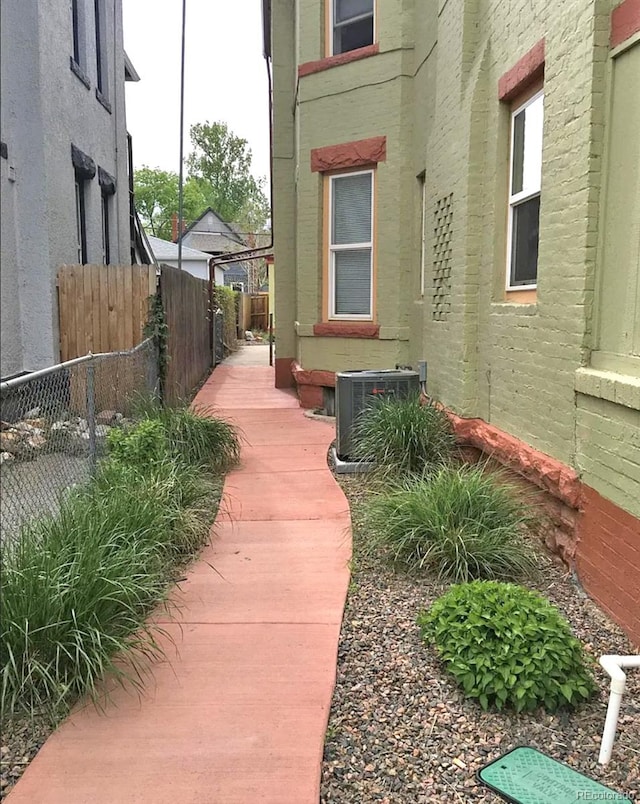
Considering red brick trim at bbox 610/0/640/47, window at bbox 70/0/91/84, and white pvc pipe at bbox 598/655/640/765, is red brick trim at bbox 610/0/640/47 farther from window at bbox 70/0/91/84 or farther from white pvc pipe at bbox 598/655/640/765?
window at bbox 70/0/91/84

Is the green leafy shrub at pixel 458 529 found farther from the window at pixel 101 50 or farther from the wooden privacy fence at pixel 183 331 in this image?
the window at pixel 101 50

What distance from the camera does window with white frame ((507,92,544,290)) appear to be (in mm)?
5148

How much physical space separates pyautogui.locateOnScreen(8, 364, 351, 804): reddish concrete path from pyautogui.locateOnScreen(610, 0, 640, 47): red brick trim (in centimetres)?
346

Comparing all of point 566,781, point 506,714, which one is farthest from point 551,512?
point 566,781

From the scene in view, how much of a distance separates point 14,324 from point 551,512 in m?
6.90

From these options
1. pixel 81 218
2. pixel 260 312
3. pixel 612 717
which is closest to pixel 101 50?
pixel 81 218

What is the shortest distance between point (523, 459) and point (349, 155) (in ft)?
19.4

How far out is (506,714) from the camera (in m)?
3.08

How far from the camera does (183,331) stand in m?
11.2

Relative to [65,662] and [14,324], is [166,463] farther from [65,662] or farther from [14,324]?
[14,324]

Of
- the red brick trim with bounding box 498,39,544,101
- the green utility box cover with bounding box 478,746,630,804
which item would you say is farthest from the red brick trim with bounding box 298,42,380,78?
the green utility box cover with bounding box 478,746,630,804

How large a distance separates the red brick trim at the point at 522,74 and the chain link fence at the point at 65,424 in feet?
12.2

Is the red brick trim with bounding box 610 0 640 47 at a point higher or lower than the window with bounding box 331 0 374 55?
lower

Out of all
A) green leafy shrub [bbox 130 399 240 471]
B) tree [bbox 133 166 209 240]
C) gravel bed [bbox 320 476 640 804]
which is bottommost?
gravel bed [bbox 320 476 640 804]
